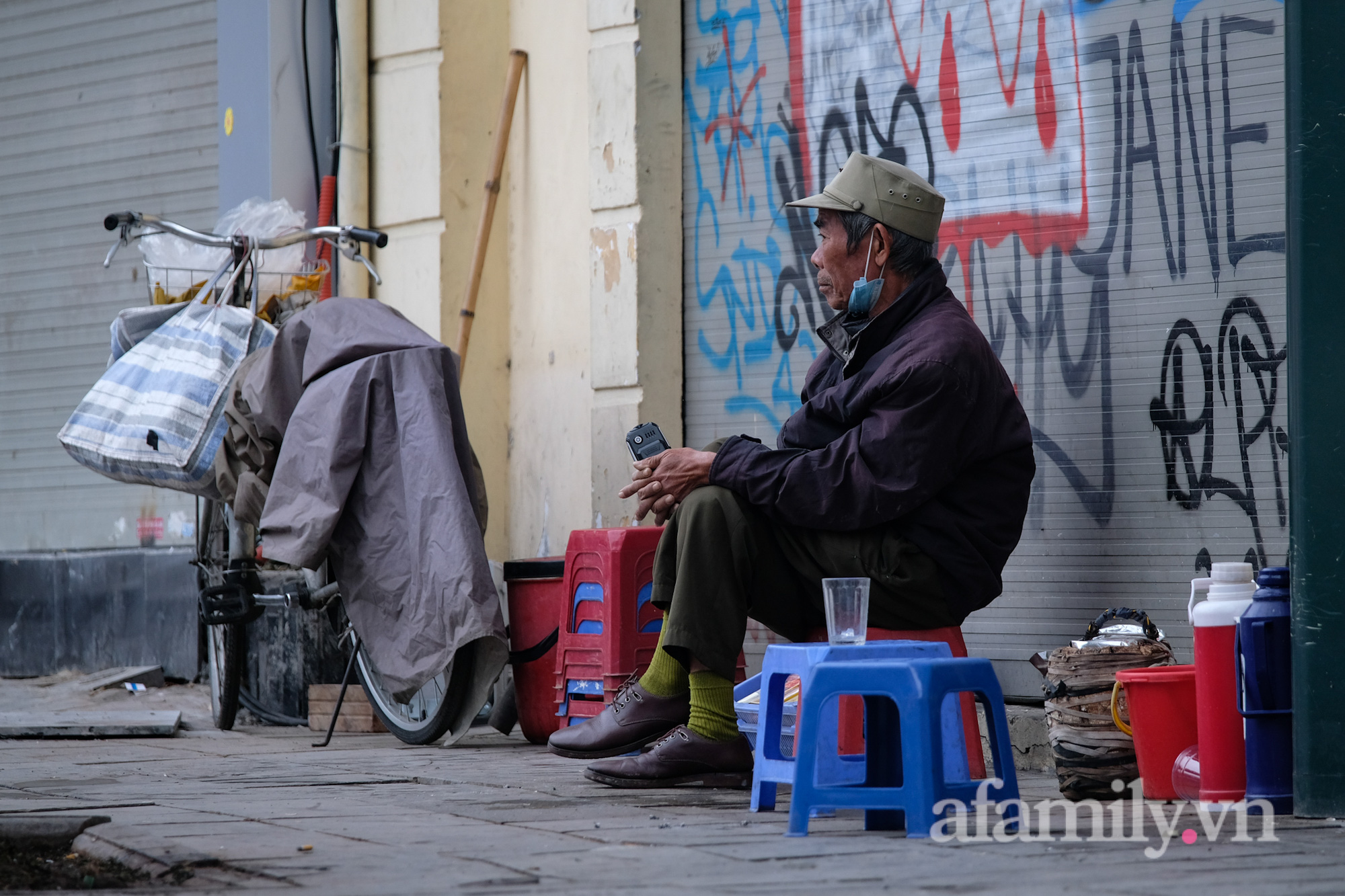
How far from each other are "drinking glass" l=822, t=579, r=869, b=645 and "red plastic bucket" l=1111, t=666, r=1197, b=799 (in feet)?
2.51

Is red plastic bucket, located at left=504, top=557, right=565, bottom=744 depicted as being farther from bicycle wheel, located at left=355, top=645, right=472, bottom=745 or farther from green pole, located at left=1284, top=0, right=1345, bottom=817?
green pole, located at left=1284, top=0, right=1345, bottom=817

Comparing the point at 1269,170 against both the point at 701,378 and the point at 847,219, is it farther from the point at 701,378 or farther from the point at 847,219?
the point at 701,378

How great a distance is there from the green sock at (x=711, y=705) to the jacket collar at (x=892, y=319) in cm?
82

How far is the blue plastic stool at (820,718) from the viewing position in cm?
295

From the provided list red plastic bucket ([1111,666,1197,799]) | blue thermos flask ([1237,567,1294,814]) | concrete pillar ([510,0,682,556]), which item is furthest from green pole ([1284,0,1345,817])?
concrete pillar ([510,0,682,556])

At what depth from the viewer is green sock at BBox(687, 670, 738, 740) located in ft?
11.4

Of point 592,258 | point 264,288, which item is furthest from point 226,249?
point 592,258

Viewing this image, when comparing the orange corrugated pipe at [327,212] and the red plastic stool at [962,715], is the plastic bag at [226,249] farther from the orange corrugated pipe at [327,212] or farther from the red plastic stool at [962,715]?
the red plastic stool at [962,715]

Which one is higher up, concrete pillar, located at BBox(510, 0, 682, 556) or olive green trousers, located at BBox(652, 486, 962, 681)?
concrete pillar, located at BBox(510, 0, 682, 556)

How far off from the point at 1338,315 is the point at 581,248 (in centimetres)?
339

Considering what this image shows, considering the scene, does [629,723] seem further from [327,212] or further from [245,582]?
Answer: [327,212]

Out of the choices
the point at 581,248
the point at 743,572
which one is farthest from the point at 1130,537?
the point at 581,248

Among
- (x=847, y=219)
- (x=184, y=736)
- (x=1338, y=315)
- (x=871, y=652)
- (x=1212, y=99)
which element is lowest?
(x=184, y=736)

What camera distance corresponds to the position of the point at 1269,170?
4.09 meters
